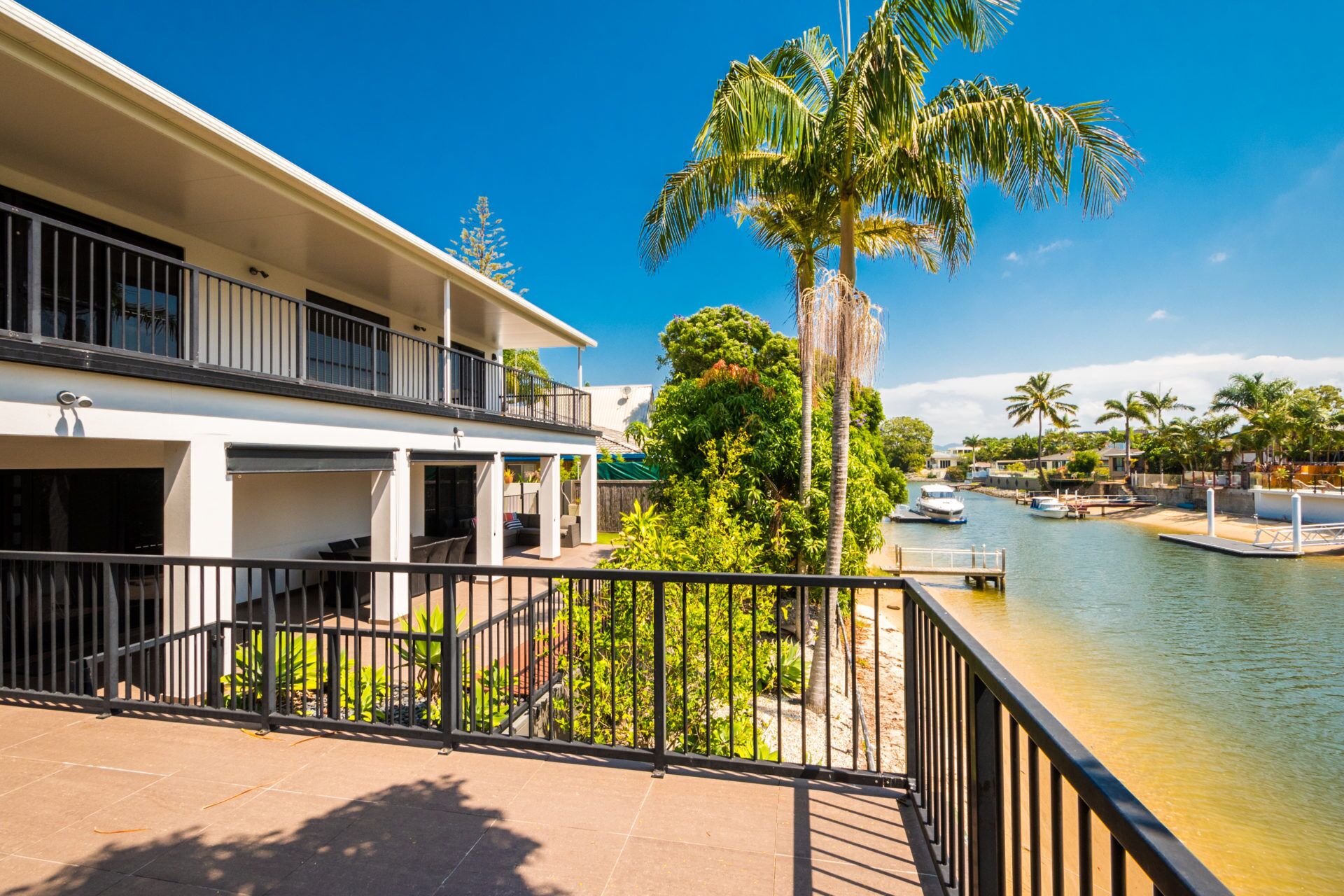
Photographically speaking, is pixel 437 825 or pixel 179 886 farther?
pixel 437 825

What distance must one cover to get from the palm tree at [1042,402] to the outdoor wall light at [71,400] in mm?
72023

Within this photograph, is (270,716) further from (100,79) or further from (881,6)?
(881,6)

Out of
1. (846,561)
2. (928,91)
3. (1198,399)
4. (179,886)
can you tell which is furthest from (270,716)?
(1198,399)

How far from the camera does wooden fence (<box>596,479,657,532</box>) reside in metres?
19.0

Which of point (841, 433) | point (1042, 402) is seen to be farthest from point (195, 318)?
point (1042, 402)

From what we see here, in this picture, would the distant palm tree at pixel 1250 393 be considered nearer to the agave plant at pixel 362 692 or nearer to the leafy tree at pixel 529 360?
the leafy tree at pixel 529 360

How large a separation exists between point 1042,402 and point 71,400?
7223cm

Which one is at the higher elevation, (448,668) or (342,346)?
(342,346)

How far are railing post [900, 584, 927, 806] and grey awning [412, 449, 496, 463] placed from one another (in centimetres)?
798

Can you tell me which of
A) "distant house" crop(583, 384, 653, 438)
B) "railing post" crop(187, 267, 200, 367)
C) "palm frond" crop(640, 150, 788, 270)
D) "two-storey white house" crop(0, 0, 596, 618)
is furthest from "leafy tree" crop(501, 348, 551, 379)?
"railing post" crop(187, 267, 200, 367)

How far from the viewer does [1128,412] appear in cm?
5631

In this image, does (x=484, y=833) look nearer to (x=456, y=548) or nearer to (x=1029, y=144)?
(x=456, y=548)

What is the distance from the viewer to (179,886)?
2.22 metres

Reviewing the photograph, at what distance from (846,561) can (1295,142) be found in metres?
39.3
